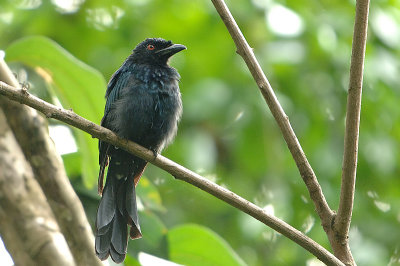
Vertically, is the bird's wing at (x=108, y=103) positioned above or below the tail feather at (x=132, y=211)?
above

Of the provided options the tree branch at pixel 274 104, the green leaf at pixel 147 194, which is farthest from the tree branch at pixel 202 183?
the green leaf at pixel 147 194

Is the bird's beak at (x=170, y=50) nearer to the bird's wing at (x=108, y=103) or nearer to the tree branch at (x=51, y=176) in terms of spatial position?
the bird's wing at (x=108, y=103)

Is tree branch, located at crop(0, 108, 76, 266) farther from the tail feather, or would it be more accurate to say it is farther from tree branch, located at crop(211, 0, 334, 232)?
tree branch, located at crop(211, 0, 334, 232)

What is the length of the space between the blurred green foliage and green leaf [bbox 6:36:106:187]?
30.4 inches

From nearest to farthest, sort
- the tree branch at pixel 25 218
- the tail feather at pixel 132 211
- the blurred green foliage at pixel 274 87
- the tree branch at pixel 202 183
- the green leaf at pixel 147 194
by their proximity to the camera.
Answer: the tree branch at pixel 202 183
the tree branch at pixel 25 218
the tail feather at pixel 132 211
the green leaf at pixel 147 194
the blurred green foliage at pixel 274 87

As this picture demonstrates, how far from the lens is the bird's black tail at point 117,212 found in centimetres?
365

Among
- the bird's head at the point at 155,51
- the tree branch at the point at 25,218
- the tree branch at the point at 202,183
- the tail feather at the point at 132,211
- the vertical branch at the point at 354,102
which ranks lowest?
the tree branch at the point at 25,218

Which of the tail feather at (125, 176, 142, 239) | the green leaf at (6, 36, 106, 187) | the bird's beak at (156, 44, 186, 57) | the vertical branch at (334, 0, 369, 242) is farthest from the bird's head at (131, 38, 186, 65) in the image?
the vertical branch at (334, 0, 369, 242)

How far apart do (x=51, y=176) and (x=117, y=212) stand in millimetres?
511

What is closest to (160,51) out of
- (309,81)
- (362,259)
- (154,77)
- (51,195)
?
(154,77)

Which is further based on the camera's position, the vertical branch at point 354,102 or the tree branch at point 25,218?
the tree branch at point 25,218

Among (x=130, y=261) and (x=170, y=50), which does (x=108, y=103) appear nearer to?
(x=170, y=50)

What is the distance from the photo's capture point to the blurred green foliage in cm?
552

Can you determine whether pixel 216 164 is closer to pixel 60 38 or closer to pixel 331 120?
pixel 331 120
